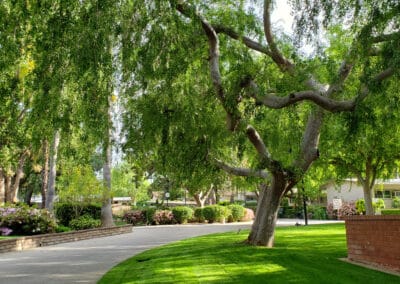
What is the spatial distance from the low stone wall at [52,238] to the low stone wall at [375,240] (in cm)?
1212

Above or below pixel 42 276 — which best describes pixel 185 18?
above

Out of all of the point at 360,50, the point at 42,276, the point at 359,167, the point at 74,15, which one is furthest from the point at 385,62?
the point at 359,167

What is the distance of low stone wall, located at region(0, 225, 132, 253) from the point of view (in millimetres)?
17047

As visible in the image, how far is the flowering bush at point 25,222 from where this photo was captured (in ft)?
70.3

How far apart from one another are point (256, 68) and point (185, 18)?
2370 mm

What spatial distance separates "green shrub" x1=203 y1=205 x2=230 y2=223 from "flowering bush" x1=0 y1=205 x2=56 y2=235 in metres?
19.3

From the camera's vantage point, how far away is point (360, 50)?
28.6ft

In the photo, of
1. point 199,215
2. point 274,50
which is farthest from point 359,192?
point 274,50

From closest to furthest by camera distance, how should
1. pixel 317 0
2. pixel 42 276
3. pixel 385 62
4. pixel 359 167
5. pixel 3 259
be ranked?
pixel 385 62
pixel 317 0
pixel 42 276
pixel 3 259
pixel 359 167

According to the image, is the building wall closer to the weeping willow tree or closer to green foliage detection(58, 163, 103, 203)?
green foliage detection(58, 163, 103, 203)

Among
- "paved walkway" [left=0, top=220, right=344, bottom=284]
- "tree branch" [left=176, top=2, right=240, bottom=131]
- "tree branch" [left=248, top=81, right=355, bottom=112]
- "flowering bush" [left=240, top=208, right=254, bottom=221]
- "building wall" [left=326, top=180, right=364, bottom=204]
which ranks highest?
"tree branch" [left=176, top=2, right=240, bottom=131]

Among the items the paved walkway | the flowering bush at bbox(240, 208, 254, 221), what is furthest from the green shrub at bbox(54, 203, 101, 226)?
the flowering bush at bbox(240, 208, 254, 221)

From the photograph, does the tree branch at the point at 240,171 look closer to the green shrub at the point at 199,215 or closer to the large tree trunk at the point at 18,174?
the large tree trunk at the point at 18,174

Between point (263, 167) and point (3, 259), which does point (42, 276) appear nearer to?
point (3, 259)
